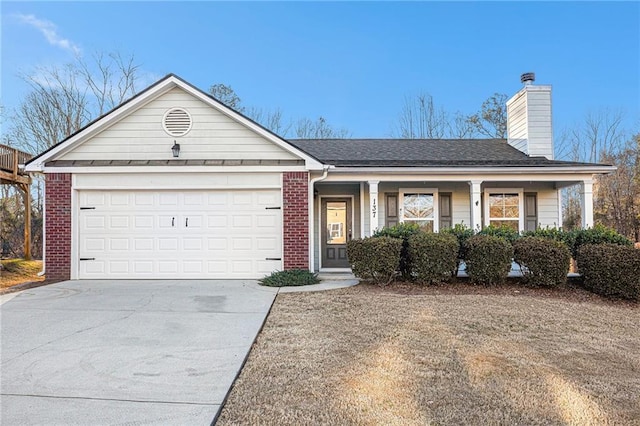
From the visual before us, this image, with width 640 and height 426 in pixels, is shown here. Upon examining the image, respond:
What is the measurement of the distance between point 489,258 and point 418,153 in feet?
15.1

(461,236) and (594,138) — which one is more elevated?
(594,138)

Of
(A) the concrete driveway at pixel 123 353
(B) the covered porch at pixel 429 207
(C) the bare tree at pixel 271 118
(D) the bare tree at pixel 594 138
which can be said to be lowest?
(A) the concrete driveway at pixel 123 353

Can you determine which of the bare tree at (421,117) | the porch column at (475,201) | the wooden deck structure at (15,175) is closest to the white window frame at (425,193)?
the porch column at (475,201)

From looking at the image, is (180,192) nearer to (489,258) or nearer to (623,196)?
(489,258)

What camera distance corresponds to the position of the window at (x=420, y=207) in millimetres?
10625

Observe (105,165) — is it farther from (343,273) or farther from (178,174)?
(343,273)

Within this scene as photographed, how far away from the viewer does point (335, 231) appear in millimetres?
10820

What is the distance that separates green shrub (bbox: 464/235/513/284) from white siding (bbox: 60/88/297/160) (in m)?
4.50

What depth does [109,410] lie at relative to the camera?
107 inches

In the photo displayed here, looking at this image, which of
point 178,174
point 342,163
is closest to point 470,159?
point 342,163

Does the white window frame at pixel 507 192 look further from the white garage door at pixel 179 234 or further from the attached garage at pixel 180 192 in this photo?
the white garage door at pixel 179 234

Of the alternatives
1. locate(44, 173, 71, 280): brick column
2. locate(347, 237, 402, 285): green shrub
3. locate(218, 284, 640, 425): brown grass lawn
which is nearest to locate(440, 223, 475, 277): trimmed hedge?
locate(347, 237, 402, 285): green shrub

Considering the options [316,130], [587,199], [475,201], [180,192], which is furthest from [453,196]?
[316,130]

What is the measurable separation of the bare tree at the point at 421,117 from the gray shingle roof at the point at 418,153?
9.10 meters
